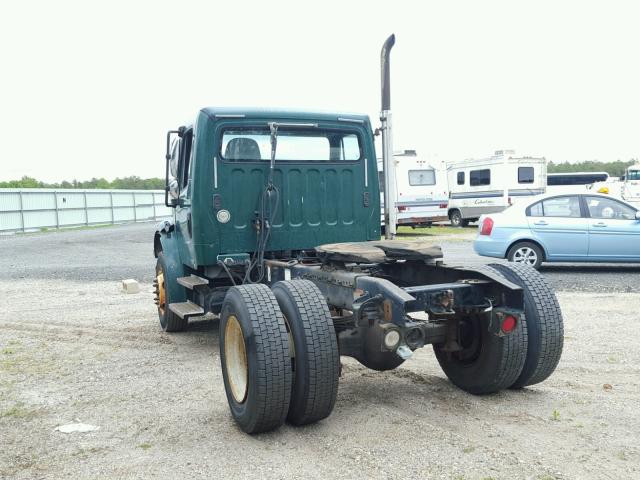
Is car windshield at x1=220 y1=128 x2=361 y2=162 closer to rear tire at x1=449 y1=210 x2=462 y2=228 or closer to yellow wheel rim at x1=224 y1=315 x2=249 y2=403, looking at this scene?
yellow wheel rim at x1=224 y1=315 x2=249 y2=403

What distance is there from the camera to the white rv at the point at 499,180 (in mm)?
25125

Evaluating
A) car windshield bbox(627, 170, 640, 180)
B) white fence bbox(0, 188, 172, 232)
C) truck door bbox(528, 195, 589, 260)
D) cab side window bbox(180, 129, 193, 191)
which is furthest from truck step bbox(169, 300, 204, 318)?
car windshield bbox(627, 170, 640, 180)

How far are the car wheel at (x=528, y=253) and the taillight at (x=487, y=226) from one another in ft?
1.92

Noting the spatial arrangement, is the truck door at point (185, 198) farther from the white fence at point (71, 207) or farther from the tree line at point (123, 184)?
the tree line at point (123, 184)

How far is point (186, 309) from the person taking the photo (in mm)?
6754

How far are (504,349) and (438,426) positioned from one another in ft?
2.55

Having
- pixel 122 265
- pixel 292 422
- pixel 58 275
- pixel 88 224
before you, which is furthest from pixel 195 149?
pixel 88 224

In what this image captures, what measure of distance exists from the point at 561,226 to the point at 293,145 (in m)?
7.07

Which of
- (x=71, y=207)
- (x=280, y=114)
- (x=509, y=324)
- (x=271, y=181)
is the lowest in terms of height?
(x=509, y=324)

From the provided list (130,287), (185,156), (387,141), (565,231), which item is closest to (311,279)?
(387,141)

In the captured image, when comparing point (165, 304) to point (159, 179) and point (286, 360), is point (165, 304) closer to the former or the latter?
point (286, 360)

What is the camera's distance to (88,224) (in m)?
38.3

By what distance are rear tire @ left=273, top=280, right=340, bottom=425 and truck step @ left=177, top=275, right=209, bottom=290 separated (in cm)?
248

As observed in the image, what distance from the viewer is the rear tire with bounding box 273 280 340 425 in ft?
13.6
